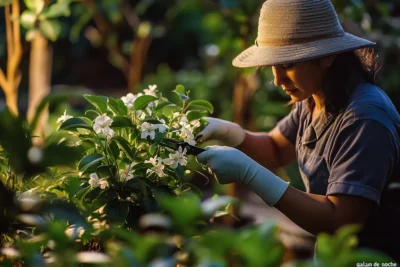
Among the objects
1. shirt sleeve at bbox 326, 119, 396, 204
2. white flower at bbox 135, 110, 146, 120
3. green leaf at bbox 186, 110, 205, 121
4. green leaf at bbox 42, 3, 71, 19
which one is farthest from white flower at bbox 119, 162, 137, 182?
green leaf at bbox 42, 3, 71, 19

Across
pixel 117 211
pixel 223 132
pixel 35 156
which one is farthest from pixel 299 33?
pixel 35 156

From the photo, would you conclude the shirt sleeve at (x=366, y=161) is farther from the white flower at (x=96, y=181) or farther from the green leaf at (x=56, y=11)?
the green leaf at (x=56, y=11)

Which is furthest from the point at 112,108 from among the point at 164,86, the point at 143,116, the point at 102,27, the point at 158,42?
the point at 158,42

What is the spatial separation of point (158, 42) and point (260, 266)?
6.38m

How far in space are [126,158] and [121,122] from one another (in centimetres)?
9

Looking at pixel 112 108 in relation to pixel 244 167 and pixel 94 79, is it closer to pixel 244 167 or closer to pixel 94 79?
pixel 244 167

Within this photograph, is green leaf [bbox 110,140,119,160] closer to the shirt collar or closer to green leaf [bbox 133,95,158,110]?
green leaf [bbox 133,95,158,110]

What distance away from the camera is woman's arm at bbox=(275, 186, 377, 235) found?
5.65ft

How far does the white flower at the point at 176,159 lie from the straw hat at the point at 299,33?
0.34 m

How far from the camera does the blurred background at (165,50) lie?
9.48 feet

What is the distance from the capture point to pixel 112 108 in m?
1.62

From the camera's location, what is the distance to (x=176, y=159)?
1.57 m

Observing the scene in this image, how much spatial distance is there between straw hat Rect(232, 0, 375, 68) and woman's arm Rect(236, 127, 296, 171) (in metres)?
0.44

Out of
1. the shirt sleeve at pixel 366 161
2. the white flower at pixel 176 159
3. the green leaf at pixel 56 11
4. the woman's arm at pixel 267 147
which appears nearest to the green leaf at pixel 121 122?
the white flower at pixel 176 159
